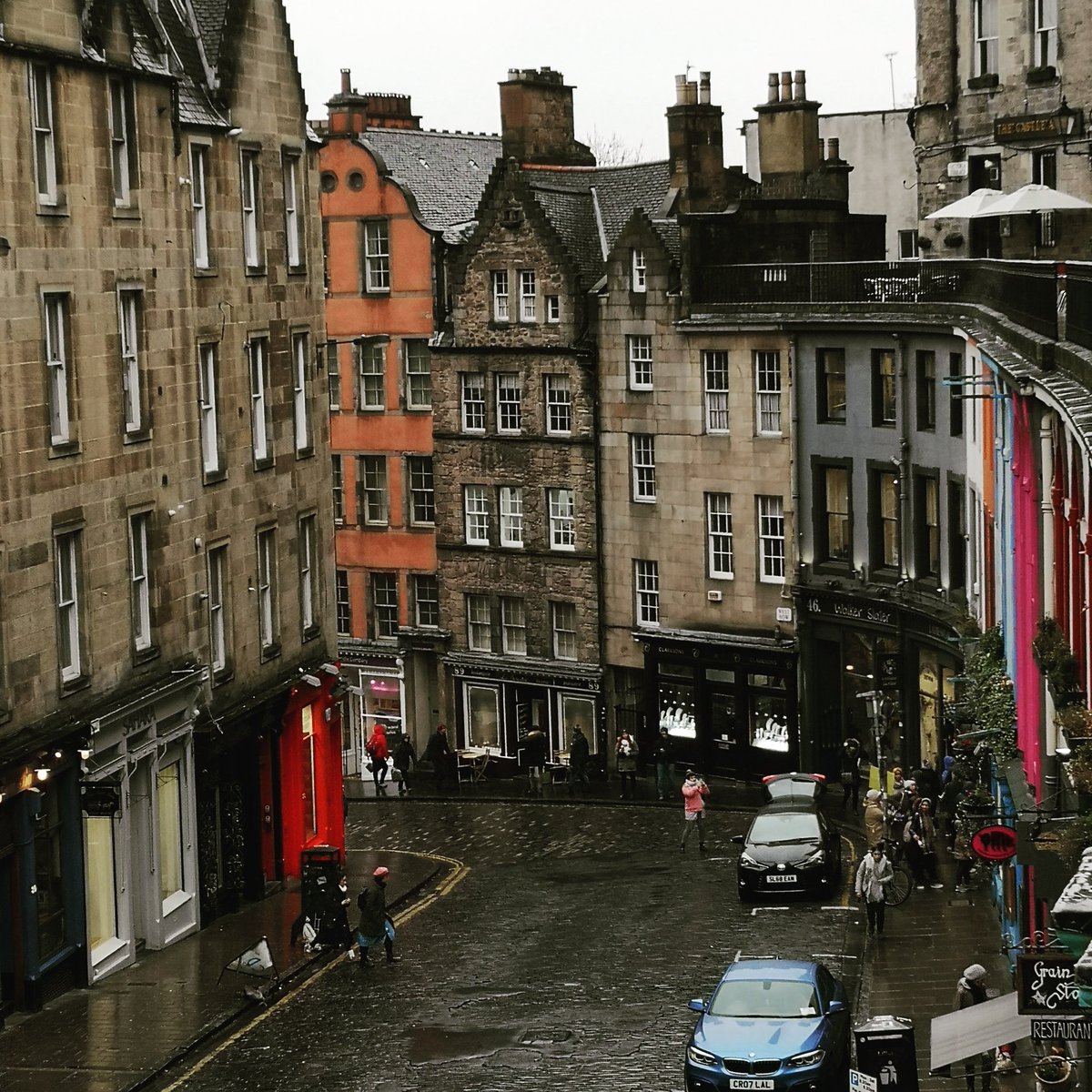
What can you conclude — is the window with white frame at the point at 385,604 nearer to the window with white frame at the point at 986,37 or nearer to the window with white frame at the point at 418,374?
the window with white frame at the point at 418,374

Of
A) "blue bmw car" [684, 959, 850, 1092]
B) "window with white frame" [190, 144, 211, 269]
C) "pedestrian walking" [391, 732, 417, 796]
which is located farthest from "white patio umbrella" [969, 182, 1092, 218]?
"pedestrian walking" [391, 732, 417, 796]

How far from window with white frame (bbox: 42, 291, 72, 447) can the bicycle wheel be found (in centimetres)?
1519

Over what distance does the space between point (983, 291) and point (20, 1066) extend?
76.9 ft

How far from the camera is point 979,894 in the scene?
3681 cm

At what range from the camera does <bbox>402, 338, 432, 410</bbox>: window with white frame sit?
59562 mm

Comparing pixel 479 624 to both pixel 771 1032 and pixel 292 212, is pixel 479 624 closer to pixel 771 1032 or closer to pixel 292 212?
pixel 292 212

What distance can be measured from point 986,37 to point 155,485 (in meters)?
23.6

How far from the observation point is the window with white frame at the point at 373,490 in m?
60.8

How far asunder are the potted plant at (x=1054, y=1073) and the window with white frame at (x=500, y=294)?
40.4 meters

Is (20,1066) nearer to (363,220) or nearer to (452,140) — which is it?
(363,220)

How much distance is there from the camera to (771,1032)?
23391 millimetres

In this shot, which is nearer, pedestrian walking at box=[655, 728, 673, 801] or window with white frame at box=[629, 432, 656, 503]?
pedestrian walking at box=[655, 728, 673, 801]

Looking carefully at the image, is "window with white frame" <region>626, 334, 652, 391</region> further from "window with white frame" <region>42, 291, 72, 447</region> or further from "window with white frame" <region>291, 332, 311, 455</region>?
"window with white frame" <region>42, 291, 72, 447</region>

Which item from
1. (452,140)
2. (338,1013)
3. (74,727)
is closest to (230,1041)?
(338,1013)
